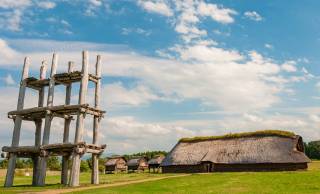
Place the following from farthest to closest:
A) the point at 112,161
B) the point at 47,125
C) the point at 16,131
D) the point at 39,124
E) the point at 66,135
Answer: the point at 112,161 < the point at 39,124 < the point at 66,135 < the point at 16,131 < the point at 47,125

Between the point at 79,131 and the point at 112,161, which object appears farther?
the point at 112,161

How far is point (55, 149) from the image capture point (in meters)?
32.3

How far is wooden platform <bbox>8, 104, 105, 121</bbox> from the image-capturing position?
3109cm

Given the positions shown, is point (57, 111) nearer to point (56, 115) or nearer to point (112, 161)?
point (56, 115)

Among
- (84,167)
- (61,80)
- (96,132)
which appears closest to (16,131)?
(61,80)

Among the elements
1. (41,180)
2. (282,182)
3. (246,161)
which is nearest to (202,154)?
(246,161)

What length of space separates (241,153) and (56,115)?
2976 cm

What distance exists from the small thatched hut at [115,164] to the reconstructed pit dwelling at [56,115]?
178 ft

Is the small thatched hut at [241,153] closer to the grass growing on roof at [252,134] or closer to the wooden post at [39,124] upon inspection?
the grass growing on roof at [252,134]

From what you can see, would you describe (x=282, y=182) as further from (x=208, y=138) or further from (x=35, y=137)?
(x=208, y=138)

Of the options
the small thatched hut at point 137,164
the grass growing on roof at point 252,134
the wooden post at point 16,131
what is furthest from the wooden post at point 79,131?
the small thatched hut at point 137,164

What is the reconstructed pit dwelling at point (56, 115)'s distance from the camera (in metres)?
30.7

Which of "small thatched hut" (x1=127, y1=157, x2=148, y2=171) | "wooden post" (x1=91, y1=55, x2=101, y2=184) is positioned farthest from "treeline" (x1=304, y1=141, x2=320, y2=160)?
"wooden post" (x1=91, y1=55, x2=101, y2=184)

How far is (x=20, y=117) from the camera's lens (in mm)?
34938
